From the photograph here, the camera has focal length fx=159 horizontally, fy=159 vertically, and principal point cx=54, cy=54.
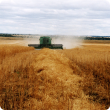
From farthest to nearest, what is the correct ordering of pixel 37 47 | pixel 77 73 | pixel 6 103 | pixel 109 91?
pixel 37 47, pixel 77 73, pixel 109 91, pixel 6 103

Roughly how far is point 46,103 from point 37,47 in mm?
21895

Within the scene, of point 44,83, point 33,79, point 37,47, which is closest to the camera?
point 44,83

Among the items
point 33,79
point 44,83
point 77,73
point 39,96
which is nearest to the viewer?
point 39,96

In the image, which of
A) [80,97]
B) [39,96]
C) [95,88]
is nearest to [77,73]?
[95,88]

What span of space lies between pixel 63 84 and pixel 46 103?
6.97 ft

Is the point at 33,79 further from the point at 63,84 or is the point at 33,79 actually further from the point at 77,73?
the point at 77,73

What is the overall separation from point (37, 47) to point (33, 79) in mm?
19396

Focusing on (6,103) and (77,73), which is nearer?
(6,103)

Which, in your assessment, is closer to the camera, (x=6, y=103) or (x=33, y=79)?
(x=6, y=103)

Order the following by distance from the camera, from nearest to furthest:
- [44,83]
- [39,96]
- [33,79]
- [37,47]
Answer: [39,96], [44,83], [33,79], [37,47]

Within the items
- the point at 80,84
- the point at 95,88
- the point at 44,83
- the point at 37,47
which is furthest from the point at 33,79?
the point at 37,47

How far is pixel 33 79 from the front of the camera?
7684 mm

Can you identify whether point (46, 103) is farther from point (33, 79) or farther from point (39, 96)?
point (33, 79)

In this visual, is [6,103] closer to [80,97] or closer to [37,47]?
[80,97]
